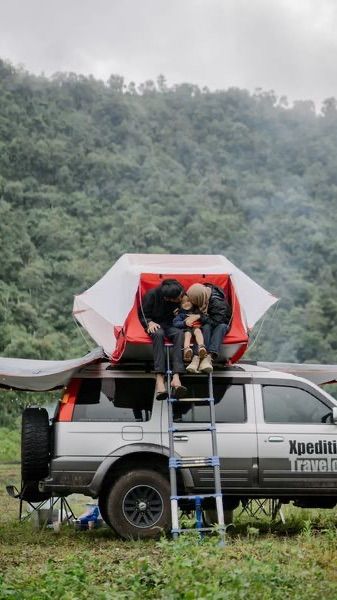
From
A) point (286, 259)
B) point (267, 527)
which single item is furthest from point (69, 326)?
point (267, 527)

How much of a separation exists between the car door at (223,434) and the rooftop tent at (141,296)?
500mm

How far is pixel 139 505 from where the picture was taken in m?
10.6

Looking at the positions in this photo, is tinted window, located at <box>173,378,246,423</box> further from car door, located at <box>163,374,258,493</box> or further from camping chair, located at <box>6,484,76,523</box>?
camping chair, located at <box>6,484,76,523</box>

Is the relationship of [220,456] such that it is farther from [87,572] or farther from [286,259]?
[286,259]

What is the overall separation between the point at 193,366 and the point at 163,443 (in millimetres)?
943

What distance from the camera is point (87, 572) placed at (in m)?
7.95

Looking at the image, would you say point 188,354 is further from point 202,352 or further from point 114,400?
point 114,400

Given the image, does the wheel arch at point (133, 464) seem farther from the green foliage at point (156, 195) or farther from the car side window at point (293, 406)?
the green foliage at point (156, 195)

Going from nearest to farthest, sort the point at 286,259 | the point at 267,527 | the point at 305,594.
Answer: the point at 305,594
the point at 267,527
the point at 286,259

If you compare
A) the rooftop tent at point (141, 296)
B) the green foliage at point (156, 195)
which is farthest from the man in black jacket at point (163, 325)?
the green foliage at point (156, 195)

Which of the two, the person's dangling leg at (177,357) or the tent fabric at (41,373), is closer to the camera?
the person's dangling leg at (177,357)

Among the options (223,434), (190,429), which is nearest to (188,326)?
(190,429)

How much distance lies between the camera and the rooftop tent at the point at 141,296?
35.5 ft

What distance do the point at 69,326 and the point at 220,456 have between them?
1378 inches
